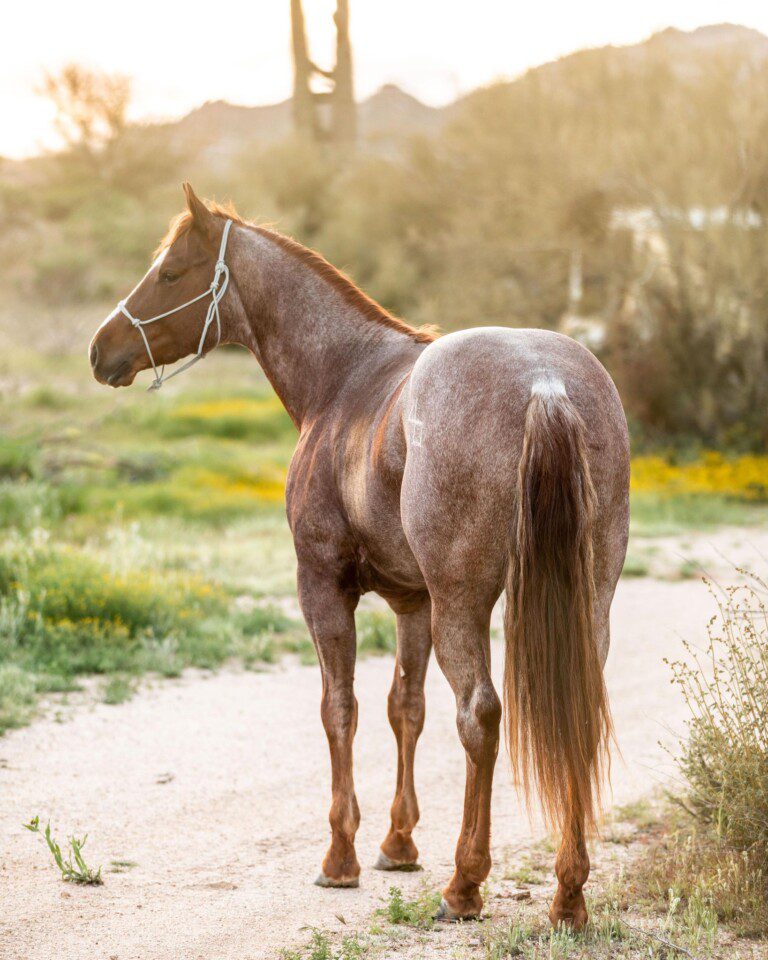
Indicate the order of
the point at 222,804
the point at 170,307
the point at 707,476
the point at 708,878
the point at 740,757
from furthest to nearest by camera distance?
1. the point at 707,476
2. the point at 222,804
3. the point at 170,307
4. the point at 740,757
5. the point at 708,878

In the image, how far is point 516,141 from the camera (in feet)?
69.3

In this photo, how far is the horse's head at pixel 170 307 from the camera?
13.6 feet

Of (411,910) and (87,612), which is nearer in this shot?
(411,910)

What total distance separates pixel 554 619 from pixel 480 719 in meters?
0.40

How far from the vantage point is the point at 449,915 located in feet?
11.0

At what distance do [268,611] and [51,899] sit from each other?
4.12 meters

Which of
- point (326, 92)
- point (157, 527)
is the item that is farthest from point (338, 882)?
point (326, 92)

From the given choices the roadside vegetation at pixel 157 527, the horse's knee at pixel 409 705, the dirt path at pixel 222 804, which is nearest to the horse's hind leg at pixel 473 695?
the dirt path at pixel 222 804

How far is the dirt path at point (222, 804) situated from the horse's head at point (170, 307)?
1816 mm

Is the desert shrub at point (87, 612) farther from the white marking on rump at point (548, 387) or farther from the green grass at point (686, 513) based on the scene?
the green grass at point (686, 513)

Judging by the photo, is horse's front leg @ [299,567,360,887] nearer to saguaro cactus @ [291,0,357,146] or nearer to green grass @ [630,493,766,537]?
green grass @ [630,493,766,537]

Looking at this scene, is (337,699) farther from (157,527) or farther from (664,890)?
(157,527)

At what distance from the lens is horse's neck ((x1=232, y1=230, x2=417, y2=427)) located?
4051 millimetres

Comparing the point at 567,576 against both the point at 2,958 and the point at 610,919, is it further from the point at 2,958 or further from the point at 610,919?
the point at 2,958
